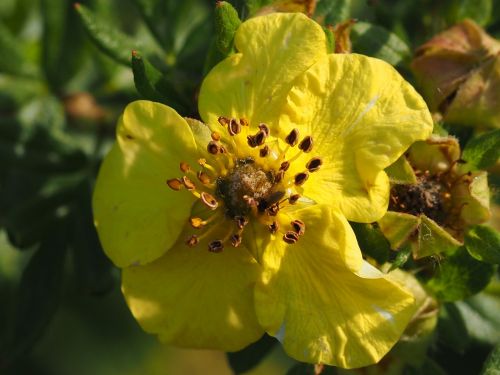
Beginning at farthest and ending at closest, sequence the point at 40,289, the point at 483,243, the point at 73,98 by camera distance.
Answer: the point at 73,98, the point at 40,289, the point at 483,243

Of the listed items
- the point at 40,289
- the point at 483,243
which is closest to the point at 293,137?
the point at 483,243

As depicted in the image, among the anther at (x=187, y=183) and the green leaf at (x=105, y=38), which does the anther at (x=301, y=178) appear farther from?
the green leaf at (x=105, y=38)

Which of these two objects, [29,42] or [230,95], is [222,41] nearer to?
[230,95]

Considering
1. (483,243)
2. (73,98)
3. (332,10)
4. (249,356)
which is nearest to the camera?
(483,243)

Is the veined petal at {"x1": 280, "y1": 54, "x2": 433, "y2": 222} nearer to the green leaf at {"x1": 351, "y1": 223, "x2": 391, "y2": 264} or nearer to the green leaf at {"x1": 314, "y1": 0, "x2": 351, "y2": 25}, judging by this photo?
the green leaf at {"x1": 351, "y1": 223, "x2": 391, "y2": 264}

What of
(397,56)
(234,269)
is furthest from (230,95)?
(397,56)

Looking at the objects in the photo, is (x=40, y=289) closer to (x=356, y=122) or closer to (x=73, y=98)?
(x=73, y=98)

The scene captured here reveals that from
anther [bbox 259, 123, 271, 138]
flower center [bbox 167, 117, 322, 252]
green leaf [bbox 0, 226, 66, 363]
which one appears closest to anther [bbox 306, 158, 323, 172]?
flower center [bbox 167, 117, 322, 252]
